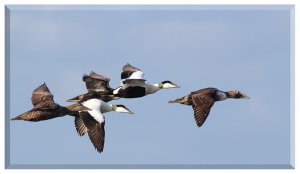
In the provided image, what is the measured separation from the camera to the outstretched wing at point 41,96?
20.3m

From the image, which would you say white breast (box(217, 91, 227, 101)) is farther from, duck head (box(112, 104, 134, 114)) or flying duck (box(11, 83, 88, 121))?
flying duck (box(11, 83, 88, 121))

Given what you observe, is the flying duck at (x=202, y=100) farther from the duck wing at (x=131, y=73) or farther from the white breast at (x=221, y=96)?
the duck wing at (x=131, y=73)

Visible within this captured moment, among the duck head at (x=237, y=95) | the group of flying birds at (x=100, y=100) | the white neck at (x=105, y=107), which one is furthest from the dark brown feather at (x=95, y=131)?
the duck head at (x=237, y=95)

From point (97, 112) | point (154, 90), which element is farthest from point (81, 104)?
point (154, 90)

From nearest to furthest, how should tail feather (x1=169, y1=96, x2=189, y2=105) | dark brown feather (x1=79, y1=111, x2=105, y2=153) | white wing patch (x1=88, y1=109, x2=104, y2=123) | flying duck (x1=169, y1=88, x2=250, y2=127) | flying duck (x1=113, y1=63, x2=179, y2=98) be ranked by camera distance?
dark brown feather (x1=79, y1=111, x2=105, y2=153) → white wing patch (x1=88, y1=109, x2=104, y2=123) → flying duck (x1=169, y1=88, x2=250, y2=127) → flying duck (x1=113, y1=63, x2=179, y2=98) → tail feather (x1=169, y1=96, x2=189, y2=105)

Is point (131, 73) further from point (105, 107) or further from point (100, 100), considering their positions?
point (105, 107)

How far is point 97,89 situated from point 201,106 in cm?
270

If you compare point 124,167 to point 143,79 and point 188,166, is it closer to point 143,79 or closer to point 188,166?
point 188,166

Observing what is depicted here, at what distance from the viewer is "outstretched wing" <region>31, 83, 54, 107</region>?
800 inches

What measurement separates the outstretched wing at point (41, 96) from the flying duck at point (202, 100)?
2927 millimetres

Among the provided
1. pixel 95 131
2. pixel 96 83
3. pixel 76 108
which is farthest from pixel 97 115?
pixel 96 83

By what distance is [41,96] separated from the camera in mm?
20875

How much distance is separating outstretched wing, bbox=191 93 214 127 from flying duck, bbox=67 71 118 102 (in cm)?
203

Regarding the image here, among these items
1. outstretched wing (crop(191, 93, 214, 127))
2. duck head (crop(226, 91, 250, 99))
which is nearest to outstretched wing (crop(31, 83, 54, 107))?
outstretched wing (crop(191, 93, 214, 127))
